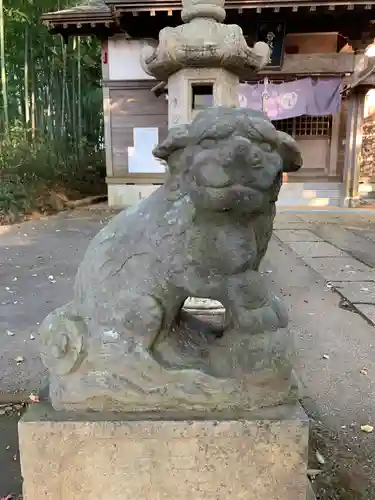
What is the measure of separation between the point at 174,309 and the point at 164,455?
41 centimetres

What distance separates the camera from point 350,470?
78.1 inches

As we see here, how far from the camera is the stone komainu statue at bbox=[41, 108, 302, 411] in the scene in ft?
4.06

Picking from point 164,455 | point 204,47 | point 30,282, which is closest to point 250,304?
point 164,455

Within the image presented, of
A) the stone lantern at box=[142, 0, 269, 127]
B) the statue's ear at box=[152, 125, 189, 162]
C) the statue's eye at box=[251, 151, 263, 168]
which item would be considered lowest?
the statue's eye at box=[251, 151, 263, 168]

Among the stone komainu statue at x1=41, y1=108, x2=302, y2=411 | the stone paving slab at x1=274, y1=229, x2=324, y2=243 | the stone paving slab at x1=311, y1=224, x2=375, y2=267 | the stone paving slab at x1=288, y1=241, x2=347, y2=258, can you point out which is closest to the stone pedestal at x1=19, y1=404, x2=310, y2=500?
the stone komainu statue at x1=41, y1=108, x2=302, y2=411

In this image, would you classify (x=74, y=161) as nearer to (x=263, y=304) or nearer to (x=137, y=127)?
(x=137, y=127)

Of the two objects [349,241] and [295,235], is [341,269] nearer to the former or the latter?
[349,241]

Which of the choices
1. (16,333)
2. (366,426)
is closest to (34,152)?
(16,333)

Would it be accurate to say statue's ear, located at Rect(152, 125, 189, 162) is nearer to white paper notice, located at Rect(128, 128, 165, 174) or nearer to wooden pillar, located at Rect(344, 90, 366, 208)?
white paper notice, located at Rect(128, 128, 165, 174)

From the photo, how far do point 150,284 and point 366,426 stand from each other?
1548mm

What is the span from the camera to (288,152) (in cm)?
127

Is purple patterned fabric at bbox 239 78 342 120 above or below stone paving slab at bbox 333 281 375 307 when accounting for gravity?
above

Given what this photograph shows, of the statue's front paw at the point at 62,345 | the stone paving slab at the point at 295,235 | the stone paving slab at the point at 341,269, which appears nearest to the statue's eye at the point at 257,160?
the statue's front paw at the point at 62,345

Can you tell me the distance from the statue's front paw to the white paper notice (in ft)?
30.4
